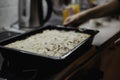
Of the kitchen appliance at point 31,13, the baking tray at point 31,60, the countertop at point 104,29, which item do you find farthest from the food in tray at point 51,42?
the kitchen appliance at point 31,13

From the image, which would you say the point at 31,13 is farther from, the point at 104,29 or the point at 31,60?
the point at 31,60

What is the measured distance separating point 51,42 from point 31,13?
579mm

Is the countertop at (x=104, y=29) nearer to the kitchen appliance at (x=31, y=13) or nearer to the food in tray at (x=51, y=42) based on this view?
the food in tray at (x=51, y=42)

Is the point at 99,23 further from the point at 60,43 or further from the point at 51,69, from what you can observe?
the point at 51,69

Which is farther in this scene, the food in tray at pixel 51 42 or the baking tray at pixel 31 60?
the food in tray at pixel 51 42

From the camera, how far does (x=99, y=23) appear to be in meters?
1.57

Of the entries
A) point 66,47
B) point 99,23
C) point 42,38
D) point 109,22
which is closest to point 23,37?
point 42,38

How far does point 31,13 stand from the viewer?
1.52 m

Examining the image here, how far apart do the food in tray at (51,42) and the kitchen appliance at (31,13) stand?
419 millimetres

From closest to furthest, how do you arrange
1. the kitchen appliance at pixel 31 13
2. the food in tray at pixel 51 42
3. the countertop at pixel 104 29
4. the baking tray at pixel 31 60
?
the baking tray at pixel 31 60 → the food in tray at pixel 51 42 → the countertop at pixel 104 29 → the kitchen appliance at pixel 31 13

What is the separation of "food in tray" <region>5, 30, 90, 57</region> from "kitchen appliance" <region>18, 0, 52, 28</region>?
419mm

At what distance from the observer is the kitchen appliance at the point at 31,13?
4.92 ft

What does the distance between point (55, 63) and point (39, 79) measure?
8 cm

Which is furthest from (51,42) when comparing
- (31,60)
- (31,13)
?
(31,13)
